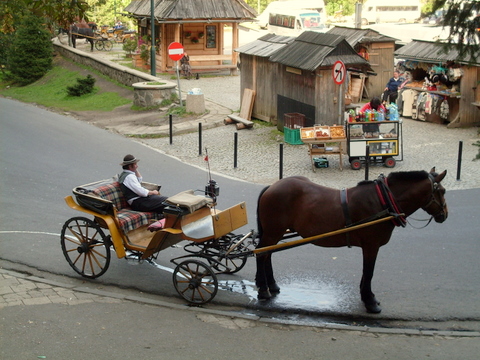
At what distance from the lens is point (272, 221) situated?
8.83 metres

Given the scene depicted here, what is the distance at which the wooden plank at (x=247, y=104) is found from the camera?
22.6 m

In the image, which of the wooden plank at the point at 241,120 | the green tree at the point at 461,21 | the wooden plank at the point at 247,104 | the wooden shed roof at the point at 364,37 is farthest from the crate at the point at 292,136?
the green tree at the point at 461,21

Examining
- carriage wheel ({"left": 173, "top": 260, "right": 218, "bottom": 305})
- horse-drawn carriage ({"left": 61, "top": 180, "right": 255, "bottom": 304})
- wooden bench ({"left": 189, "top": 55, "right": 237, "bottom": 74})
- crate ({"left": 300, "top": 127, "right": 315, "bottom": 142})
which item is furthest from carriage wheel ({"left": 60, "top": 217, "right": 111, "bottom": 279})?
wooden bench ({"left": 189, "top": 55, "right": 237, "bottom": 74})

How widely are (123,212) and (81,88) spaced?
2192cm

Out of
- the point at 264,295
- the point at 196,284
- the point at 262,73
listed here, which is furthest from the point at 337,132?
the point at 196,284

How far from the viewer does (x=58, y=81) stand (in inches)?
1366

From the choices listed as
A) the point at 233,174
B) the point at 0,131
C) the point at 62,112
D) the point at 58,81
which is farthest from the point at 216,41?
the point at 233,174

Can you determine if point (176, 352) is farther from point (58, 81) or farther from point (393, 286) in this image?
point (58, 81)

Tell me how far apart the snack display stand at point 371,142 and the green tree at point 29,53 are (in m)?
24.1

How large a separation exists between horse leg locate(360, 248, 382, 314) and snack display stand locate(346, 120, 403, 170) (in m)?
8.59

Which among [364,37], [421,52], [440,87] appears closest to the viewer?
[440,87]

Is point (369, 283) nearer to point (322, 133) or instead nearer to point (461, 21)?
point (461, 21)

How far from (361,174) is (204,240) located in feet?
28.5

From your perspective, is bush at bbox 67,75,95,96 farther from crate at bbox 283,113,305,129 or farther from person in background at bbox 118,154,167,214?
person in background at bbox 118,154,167,214
